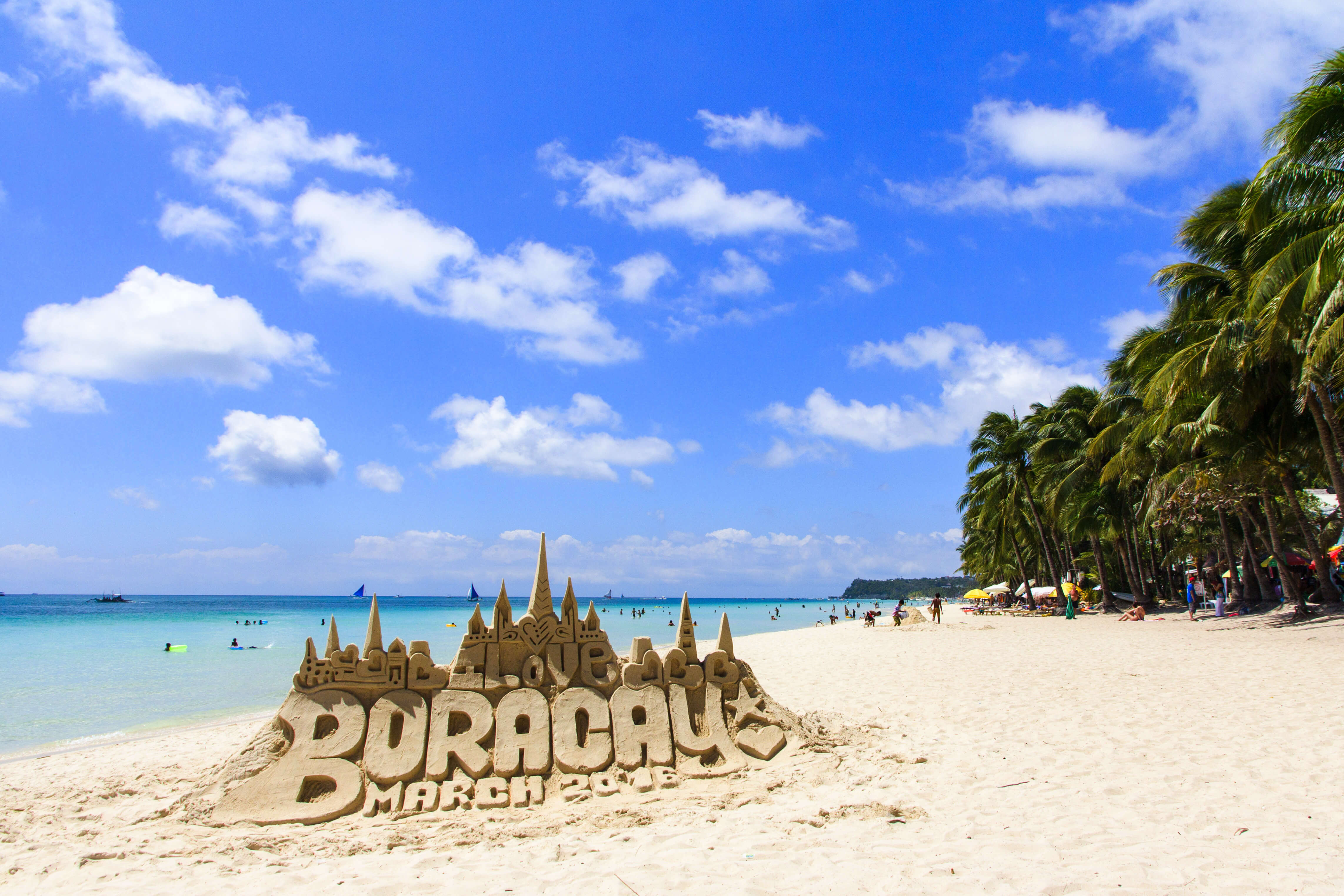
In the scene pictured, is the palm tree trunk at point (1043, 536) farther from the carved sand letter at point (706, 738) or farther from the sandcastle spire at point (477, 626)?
the sandcastle spire at point (477, 626)

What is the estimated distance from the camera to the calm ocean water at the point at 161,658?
13578 millimetres

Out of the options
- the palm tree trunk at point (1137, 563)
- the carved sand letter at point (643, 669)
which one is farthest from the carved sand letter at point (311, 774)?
the palm tree trunk at point (1137, 563)

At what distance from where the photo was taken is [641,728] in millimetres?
6871

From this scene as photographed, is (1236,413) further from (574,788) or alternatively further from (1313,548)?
(574,788)

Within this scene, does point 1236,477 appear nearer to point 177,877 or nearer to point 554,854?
point 554,854

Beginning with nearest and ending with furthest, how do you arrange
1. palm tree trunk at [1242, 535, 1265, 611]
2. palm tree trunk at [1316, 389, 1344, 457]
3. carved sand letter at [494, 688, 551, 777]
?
carved sand letter at [494, 688, 551, 777] → palm tree trunk at [1316, 389, 1344, 457] → palm tree trunk at [1242, 535, 1265, 611]

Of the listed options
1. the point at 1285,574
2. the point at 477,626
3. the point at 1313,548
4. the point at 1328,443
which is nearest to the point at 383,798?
the point at 477,626

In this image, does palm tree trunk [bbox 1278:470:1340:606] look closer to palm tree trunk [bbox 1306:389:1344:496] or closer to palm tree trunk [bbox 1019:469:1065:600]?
palm tree trunk [bbox 1306:389:1344:496]

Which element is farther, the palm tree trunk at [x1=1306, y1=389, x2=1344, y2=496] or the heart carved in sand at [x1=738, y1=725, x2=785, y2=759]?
the palm tree trunk at [x1=1306, y1=389, x2=1344, y2=496]

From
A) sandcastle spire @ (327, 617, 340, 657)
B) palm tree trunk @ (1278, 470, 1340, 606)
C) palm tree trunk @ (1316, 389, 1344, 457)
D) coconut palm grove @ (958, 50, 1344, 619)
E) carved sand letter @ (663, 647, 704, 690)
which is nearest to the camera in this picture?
sandcastle spire @ (327, 617, 340, 657)

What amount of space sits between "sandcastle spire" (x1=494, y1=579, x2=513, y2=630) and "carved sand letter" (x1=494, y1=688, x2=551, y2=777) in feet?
2.19

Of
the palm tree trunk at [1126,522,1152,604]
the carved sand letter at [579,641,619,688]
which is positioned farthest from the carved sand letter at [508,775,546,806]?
the palm tree trunk at [1126,522,1152,604]

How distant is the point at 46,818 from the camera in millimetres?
6168

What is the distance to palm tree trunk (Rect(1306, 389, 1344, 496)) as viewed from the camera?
15305 mm
